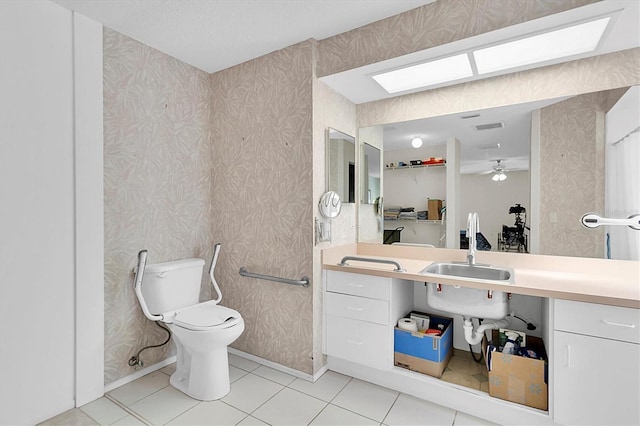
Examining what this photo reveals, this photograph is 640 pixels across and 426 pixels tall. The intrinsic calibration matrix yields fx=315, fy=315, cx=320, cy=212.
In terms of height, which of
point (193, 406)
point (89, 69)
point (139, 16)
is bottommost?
point (193, 406)

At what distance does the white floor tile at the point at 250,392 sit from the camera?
187 centimetres

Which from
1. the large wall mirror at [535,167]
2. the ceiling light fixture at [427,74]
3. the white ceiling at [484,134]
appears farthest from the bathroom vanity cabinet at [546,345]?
the ceiling light fixture at [427,74]

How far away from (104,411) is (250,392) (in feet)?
2.66

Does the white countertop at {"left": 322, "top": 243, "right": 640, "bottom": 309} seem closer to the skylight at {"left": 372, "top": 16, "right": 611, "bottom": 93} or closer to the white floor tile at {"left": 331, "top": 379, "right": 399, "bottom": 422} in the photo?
the white floor tile at {"left": 331, "top": 379, "right": 399, "bottom": 422}

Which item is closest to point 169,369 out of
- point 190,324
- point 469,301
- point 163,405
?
point 163,405

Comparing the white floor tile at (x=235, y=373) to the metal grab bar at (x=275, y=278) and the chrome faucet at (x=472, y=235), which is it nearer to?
the metal grab bar at (x=275, y=278)

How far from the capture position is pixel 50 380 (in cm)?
173

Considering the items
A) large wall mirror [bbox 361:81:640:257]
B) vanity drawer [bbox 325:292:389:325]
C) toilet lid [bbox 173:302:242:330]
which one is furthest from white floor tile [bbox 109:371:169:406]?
large wall mirror [bbox 361:81:640:257]

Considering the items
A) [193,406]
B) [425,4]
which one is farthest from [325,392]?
[425,4]

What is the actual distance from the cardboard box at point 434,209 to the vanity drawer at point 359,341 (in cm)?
87

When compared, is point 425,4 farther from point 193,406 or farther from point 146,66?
point 193,406

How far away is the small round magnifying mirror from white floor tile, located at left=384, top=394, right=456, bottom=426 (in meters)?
1.23

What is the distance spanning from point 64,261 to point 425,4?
2.50m

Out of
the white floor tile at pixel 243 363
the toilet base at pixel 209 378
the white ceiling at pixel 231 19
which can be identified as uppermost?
the white ceiling at pixel 231 19
